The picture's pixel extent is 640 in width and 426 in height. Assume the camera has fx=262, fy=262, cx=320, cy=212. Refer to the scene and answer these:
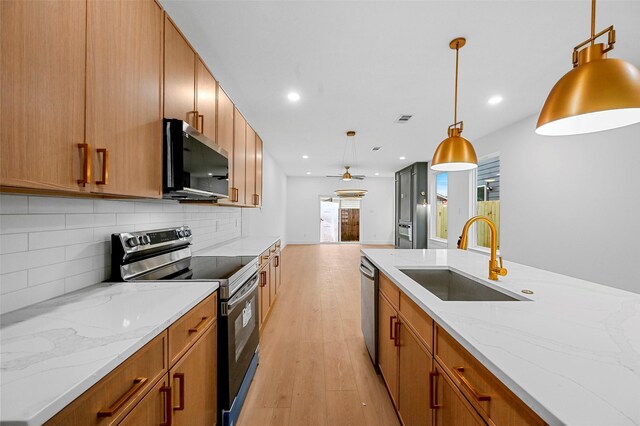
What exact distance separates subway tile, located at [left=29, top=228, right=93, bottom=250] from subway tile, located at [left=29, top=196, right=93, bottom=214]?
0.32 ft

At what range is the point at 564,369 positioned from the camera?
648 mm

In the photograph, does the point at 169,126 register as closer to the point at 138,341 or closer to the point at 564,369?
the point at 138,341

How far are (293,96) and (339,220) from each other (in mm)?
7198

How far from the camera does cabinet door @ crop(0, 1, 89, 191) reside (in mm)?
708

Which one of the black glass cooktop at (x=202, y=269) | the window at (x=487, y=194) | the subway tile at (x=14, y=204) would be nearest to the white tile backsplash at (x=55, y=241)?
the subway tile at (x=14, y=204)

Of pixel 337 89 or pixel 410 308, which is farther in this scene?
pixel 337 89

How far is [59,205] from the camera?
122 centimetres

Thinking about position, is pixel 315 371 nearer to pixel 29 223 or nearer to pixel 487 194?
pixel 29 223

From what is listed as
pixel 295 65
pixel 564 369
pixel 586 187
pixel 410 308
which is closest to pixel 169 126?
pixel 295 65

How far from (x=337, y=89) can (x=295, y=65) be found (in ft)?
2.04

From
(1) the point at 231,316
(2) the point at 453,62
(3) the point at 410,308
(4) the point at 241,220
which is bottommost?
(1) the point at 231,316

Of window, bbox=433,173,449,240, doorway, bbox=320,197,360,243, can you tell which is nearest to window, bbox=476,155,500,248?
window, bbox=433,173,449,240

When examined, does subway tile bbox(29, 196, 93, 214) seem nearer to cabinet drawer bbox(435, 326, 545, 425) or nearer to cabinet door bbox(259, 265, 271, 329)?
cabinet door bbox(259, 265, 271, 329)

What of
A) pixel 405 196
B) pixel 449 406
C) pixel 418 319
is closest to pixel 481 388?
pixel 449 406
